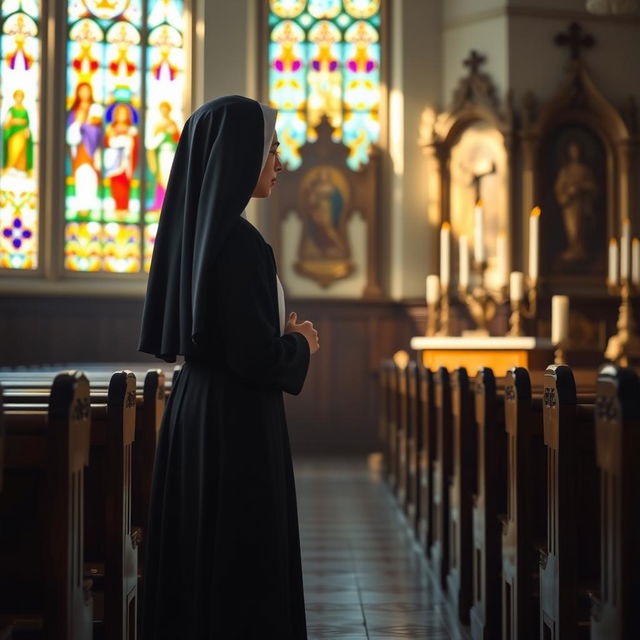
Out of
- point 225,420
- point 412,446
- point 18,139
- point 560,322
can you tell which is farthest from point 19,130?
point 225,420

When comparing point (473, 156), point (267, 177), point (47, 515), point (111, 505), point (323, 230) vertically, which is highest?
point (473, 156)

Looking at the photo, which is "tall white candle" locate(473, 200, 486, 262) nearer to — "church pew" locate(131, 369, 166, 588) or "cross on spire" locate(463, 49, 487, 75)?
"cross on spire" locate(463, 49, 487, 75)

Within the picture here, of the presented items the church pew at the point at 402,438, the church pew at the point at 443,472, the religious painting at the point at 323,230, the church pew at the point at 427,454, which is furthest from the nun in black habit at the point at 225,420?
the religious painting at the point at 323,230

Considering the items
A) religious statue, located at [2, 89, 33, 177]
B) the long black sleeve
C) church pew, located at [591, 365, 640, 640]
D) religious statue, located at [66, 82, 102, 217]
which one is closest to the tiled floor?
the long black sleeve

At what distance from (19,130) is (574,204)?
641 cm

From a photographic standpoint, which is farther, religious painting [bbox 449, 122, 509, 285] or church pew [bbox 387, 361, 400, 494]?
religious painting [bbox 449, 122, 509, 285]

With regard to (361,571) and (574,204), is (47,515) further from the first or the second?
(574,204)

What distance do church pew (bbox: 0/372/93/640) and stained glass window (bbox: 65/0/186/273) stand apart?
875cm

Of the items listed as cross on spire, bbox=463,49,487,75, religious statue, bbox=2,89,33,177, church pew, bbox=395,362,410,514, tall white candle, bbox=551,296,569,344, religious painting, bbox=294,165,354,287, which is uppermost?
cross on spire, bbox=463,49,487,75

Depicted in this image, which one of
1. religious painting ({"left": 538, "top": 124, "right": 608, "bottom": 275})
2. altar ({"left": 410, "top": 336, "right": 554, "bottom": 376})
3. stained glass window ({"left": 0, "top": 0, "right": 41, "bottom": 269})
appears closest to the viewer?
altar ({"left": 410, "top": 336, "right": 554, "bottom": 376})

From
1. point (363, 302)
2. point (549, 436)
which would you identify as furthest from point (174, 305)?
point (363, 302)

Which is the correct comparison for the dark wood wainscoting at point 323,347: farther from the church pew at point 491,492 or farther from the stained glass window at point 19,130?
the church pew at point 491,492

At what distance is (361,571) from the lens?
490 centimetres

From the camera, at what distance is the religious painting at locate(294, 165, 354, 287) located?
35.9 feet
